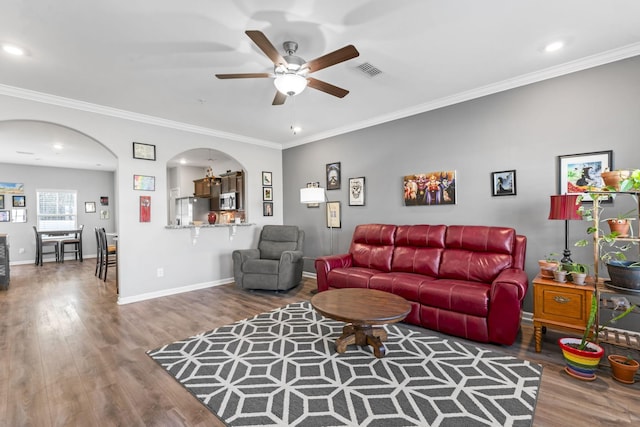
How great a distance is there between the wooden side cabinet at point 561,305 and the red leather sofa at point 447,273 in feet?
0.48

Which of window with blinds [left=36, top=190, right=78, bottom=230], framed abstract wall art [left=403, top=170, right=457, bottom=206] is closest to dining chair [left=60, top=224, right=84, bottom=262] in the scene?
window with blinds [left=36, top=190, right=78, bottom=230]

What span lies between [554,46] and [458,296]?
8.00 feet

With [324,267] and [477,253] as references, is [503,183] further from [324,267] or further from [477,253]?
[324,267]

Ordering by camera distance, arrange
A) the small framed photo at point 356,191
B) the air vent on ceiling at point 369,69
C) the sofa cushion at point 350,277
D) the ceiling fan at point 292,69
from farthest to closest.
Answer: the small framed photo at point 356,191
the sofa cushion at point 350,277
the air vent on ceiling at point 369,69
the ceiling fan at point 292,69

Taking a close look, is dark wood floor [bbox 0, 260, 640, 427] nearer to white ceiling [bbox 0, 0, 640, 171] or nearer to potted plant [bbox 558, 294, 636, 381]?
potted plant [bbox 558, 294, 636, 381]

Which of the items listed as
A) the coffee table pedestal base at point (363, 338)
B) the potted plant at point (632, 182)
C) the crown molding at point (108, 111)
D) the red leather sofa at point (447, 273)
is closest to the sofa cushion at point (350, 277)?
the red leather sofa at point (447, 273)

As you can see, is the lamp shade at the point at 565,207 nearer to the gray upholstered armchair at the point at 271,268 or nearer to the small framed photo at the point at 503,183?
the small framed photo at the point at 503,183

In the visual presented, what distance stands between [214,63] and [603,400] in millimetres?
4038

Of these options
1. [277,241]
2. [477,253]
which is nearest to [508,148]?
[477,253]

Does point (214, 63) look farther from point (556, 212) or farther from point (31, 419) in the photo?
point (556, 212)

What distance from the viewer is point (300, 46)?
258 cm

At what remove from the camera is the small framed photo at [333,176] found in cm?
516

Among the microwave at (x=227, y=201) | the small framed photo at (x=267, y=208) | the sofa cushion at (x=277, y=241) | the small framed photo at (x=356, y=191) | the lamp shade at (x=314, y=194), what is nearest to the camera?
the lamp shade at (x=314, y=194)

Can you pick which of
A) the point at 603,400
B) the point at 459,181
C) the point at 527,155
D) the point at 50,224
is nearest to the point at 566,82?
the point at 527,155
